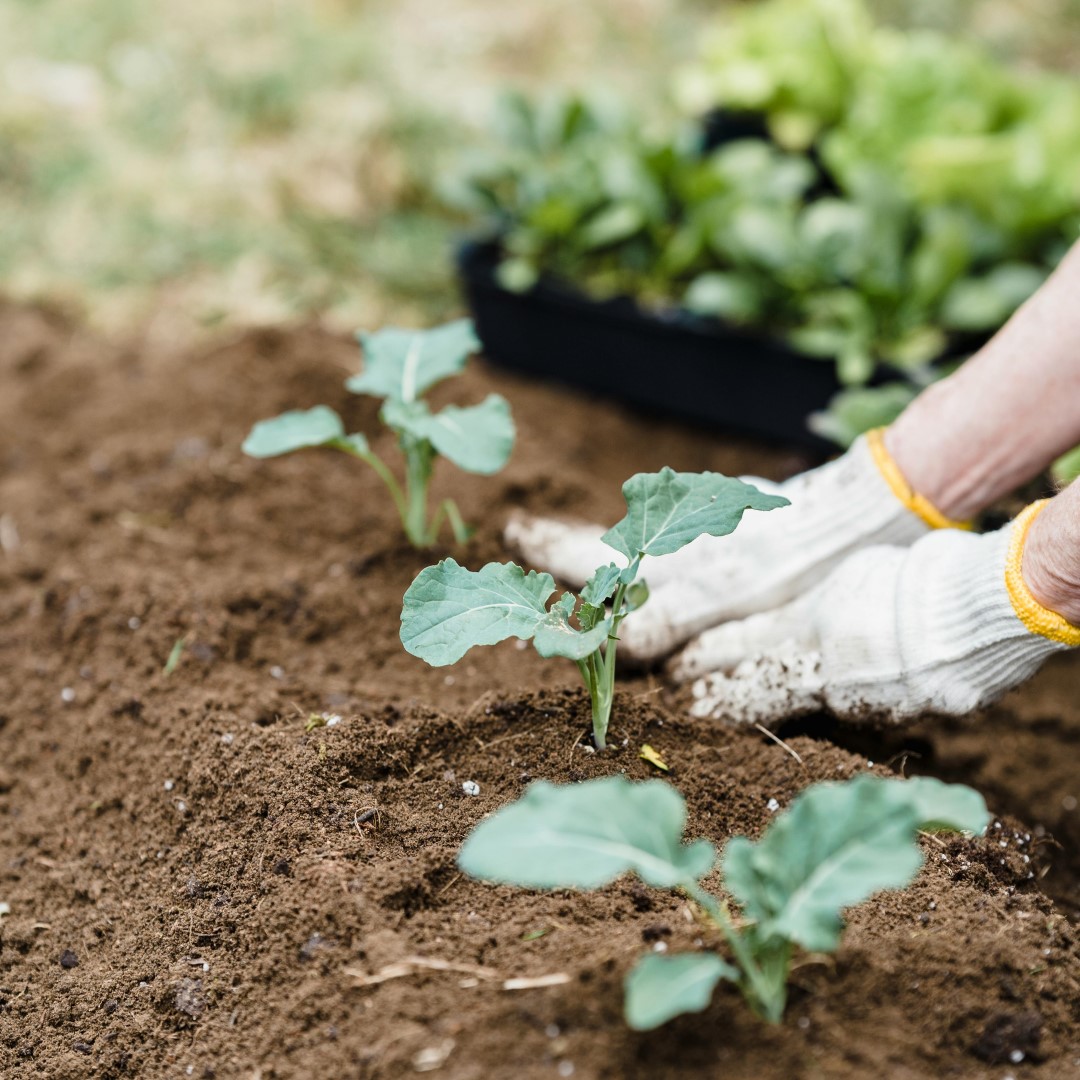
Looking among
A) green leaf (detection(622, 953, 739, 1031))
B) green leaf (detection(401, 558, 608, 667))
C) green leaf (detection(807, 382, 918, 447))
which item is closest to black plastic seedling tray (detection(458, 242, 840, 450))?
green leaf (detection(807, 382, 918, 447))

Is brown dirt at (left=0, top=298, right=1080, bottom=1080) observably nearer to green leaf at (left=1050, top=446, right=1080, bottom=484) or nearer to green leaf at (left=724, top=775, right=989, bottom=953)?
green leaf at (left=724, top=775, right=989, bottom=953)

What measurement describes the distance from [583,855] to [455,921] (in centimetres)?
36

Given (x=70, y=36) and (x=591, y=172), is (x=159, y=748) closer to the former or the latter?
(x=591, y=172)

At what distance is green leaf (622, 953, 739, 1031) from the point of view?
0.91 meters

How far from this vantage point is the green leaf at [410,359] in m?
1.87

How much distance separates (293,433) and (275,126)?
278 cm

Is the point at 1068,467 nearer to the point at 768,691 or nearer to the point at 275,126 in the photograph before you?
the point at 768,691

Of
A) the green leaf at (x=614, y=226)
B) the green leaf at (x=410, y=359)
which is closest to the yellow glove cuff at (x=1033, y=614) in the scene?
the green leaf at (x=410, y=359)

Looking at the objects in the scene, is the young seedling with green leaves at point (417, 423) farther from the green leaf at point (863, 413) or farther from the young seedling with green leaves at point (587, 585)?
the green leaf at point (863, 413)

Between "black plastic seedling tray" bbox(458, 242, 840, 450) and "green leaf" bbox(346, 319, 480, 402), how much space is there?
0.96 m

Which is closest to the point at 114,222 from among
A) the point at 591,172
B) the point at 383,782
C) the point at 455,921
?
the point at 591,172

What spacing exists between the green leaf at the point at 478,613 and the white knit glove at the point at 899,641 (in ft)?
1.40

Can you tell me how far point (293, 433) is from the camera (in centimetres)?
180

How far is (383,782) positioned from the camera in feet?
4.76
